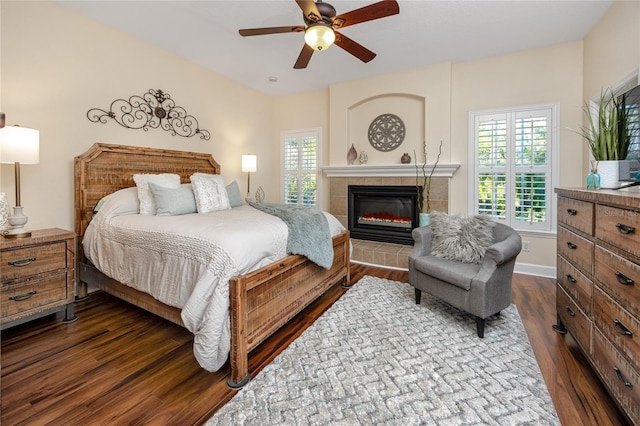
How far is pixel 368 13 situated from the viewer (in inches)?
84.2

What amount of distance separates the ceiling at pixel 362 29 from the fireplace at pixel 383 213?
180cm

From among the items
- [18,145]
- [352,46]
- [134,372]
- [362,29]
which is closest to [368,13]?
[352,46]

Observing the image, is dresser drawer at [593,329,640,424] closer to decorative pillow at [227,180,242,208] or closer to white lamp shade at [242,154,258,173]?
decorative pillow at [227,180,242,208]

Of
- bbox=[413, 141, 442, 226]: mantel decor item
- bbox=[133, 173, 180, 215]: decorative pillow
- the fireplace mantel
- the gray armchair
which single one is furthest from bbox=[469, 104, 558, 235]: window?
bbox=[133, 173, 180, 215]: decorative pillow

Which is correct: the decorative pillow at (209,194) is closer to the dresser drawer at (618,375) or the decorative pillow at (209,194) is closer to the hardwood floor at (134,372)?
the hardwood floor at (134,372)

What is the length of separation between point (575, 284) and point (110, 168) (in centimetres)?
425

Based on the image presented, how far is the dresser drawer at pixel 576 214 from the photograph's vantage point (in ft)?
5.50

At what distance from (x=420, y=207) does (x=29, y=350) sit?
4270mm

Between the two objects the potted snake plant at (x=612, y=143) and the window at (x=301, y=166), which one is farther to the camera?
the window at (x=301, y=166)

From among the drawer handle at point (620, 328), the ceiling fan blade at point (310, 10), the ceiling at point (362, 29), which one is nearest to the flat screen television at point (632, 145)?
the drawer handle at point (620, 328)

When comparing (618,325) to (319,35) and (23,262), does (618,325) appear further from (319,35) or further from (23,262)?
(23,262)

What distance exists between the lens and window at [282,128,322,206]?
529 centimetres

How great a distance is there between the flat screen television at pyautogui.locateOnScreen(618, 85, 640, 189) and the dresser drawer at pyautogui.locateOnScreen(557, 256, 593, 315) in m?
0.68

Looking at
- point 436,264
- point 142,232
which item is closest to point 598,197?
point 436,264
